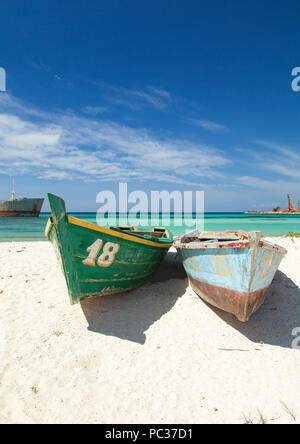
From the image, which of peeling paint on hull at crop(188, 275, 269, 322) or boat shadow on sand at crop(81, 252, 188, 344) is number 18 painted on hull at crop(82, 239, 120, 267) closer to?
boat shadow on sand at crop(81, 252, 188, 344)

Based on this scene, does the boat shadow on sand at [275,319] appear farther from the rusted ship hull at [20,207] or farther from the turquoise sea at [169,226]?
the rusted ship hull at [20,207]

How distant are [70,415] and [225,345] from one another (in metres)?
2.62

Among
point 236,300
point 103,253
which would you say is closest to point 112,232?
point 103,253

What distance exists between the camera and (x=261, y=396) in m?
3.08

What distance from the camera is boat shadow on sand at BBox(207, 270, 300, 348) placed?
4332 mm

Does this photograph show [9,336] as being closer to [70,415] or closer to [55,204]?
[70,415]

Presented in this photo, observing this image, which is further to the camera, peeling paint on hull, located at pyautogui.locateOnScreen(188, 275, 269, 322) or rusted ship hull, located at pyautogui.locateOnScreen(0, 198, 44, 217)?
rusted ship hull, located at pyautogui.locateOnScreen(0, 198, 44, 217)

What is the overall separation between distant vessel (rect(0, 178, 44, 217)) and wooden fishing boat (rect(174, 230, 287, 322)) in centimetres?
5070

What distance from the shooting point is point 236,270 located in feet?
13.0

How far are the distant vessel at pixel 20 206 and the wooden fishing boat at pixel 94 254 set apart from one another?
4954cm

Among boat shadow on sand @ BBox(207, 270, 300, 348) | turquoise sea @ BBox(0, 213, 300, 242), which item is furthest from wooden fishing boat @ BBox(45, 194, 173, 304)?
turquoise sea @ BBox(0, 213, 300, 242)

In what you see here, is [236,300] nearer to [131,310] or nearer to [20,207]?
[131,310]

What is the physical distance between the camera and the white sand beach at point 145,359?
2881 mm
